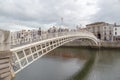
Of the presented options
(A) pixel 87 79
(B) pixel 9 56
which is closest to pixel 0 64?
(B) pixel 9 56

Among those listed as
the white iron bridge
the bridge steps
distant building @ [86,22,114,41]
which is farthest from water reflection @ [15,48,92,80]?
distant building @ [86,22,114,41]

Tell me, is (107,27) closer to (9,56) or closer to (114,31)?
(114,31)

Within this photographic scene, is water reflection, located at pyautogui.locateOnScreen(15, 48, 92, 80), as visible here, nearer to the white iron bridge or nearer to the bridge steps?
the white iron bridge

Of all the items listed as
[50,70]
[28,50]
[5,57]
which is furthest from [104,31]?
[5,57]

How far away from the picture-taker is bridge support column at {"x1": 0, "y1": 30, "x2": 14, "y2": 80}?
32.2ft

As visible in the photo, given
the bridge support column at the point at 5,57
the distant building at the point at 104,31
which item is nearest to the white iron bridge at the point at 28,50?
the bridge support column at the point at 5,57

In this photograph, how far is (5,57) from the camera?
10156mm

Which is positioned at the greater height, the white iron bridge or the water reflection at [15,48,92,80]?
the white iron bridge

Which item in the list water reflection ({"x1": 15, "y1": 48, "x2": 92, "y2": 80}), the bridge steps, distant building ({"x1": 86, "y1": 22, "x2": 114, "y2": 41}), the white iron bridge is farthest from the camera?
distant building ({"x1": 86, "y1": 22, "x2": 114, "y2": 41})

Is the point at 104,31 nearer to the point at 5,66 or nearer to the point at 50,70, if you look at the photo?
the point at 50,70

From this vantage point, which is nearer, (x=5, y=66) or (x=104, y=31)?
(x=5, y=66)

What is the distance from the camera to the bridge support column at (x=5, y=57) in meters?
9.82

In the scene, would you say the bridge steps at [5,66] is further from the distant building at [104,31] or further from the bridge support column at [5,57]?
the distant building at [104,31]

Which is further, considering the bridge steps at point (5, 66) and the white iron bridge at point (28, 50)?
the white iron bridge at point (28, 50)
